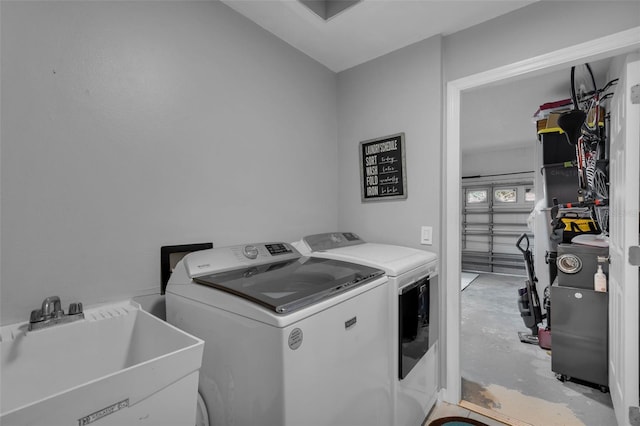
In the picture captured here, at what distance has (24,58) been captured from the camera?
1.06m

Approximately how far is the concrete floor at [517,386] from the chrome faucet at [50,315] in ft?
7.62

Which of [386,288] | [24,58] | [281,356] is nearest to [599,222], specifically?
[386,288]

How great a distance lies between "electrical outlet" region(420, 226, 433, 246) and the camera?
2.00 metres

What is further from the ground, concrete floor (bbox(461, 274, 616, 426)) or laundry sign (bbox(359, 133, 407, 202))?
laundry sign (bbox(359, 133, 407, 202))

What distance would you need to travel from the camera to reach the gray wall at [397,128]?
2.00 meters

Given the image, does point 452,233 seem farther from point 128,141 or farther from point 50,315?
point 50,315

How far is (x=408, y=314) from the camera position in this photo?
5.03 feet

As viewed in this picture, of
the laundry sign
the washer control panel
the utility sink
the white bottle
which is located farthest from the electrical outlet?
the utility sink

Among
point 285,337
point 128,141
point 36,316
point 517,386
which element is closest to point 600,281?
point 517,386

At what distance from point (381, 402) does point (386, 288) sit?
1.70 feet

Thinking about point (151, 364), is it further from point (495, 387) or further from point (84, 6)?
point (495, 387)

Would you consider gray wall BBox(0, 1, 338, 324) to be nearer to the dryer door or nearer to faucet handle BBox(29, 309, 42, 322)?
faucet handle BBox(29, 309, 42, 322)

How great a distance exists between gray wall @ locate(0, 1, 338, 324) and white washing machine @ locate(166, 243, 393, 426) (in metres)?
0.31

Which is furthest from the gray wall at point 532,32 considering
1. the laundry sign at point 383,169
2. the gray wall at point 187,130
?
the laundry sign at point 383,169
